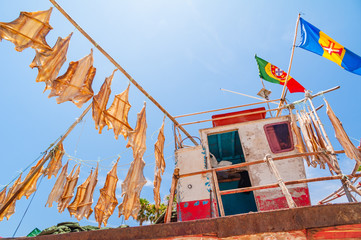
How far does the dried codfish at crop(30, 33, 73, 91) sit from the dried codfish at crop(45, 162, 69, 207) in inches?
214

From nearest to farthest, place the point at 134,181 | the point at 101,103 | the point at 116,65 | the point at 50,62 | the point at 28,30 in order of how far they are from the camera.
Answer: the point at 28,30, the point at 50,62, the point at 134,181, the point at 101,103, the point at 116,65

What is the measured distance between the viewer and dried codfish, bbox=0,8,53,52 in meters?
4.91

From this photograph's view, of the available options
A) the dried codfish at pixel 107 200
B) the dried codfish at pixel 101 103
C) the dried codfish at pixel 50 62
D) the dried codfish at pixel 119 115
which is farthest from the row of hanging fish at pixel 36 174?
the dried codfish at pixel 50 62

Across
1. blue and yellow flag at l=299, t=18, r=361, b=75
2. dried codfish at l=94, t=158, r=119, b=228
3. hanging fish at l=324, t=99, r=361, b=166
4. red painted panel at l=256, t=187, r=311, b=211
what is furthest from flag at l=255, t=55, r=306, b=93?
dried codfish at l=94, t=158, r=119, b=228

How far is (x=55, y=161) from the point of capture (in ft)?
31.4

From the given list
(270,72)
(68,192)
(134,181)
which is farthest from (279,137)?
(68,192)

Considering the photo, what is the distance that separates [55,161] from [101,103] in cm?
548

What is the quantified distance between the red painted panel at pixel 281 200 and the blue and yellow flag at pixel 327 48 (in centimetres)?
433

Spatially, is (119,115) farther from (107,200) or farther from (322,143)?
(322,143)

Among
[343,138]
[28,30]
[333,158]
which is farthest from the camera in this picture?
[28,30]

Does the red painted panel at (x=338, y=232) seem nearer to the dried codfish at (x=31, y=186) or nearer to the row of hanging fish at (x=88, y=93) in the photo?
the row of hanging fish at (x=88, y=93)

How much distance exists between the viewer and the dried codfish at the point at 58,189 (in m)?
8.62

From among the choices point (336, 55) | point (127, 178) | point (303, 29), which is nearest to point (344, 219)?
point (127, 178)

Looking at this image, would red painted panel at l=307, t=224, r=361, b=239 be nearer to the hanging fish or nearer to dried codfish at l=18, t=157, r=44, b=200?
the hanging fish
